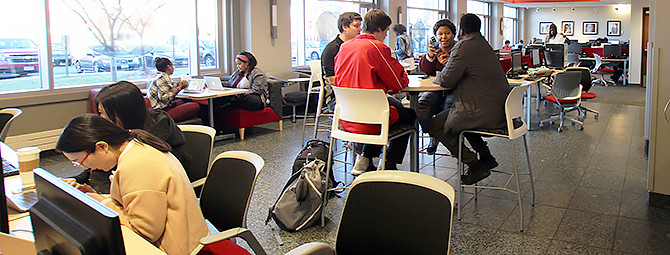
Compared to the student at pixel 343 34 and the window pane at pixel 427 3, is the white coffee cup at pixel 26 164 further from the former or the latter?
the window pane at pixel 427 3

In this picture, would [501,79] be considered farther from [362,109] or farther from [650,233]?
[650,233]

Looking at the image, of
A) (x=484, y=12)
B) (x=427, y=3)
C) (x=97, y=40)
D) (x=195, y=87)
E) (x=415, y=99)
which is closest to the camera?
(x=415, y=99)

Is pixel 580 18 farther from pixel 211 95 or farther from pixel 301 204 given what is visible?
pixel 301 204

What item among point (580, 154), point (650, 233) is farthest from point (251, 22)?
point (650, 233)

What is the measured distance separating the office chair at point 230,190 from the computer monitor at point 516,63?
5460 mm

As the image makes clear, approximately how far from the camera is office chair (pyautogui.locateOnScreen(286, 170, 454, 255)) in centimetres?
162

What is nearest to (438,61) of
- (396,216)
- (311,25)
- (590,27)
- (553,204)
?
(553,204)

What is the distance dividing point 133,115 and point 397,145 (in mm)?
2052

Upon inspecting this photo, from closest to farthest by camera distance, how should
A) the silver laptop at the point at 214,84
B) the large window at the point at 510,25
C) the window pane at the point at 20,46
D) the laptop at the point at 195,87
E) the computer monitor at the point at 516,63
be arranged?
the window pane at the point at 20,46 < the laptop at the point at 195,87 < the silver laptop at the point at 214,84 < the computer monitor at the point at 516,63 < the large window at the point at 510,25

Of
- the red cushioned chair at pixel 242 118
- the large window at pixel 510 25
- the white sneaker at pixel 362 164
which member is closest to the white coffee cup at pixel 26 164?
the white sneaker at pixel 362 164

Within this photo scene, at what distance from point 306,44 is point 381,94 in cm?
697

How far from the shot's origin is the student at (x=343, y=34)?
491 cm

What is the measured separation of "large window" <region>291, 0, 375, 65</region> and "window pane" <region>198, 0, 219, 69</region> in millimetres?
1865

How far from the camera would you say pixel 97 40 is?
666 cm
